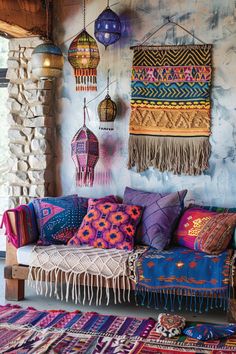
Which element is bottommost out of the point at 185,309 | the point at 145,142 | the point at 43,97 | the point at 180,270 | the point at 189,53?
→ the point at 185,309

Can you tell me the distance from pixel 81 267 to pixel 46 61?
1782mm

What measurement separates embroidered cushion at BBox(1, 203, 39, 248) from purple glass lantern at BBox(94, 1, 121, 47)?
5.16 ft

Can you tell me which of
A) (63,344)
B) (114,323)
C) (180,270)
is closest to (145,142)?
(180,270)

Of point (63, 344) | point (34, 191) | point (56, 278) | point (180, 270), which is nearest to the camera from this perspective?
point (63, 344)

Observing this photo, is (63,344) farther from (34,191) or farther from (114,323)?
(34,191)

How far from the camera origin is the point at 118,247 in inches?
198

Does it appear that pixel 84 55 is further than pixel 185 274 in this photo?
Yes

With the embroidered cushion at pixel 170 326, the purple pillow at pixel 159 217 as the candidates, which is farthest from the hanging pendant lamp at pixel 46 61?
the embroidered cushion at pixel 170 326

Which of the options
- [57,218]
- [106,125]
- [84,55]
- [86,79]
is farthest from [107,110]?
[57,218]

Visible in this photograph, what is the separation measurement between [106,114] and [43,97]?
64 centimetres

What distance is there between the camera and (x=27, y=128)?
602 centimetres

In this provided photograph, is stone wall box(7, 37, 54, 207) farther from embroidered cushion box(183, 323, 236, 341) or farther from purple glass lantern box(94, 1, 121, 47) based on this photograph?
embroidered cushion box(183, 323, 236, 341)

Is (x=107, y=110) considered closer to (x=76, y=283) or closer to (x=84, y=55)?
(x=84, y=55)

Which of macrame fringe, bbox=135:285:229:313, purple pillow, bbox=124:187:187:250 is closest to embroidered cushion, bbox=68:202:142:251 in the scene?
purple pillow, bbox=124:187:187:250
